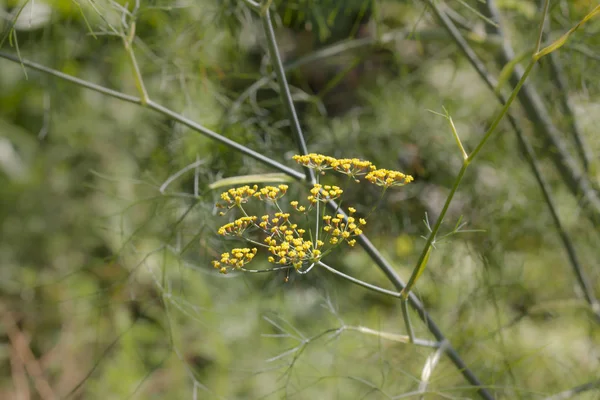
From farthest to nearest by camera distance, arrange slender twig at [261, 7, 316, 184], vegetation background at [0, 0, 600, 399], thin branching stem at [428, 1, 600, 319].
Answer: vegetation background at [0, 0, 600, 399] → thin branching stem at [428, 1, 600, 319] → slender twig at [261, 7, 316, 184]

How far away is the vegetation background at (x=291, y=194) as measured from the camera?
0.97 metres

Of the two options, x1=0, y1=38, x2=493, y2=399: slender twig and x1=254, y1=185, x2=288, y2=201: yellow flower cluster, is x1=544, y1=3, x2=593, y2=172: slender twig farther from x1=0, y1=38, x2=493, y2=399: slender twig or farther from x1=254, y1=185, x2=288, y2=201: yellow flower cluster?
x1=254, y1=185, x2=288, y2=201: yellow flower cluster

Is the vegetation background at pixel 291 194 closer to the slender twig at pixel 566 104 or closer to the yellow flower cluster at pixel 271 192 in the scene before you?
the slender twig at pixel 566 104

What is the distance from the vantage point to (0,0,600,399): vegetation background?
3.17ft

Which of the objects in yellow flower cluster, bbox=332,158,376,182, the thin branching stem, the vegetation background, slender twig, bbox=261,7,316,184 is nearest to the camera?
yellow flower cluster, bbox=332,158,376,182

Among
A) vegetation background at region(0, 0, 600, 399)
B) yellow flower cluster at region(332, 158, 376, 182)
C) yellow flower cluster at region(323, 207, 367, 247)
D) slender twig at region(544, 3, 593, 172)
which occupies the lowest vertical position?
vegetation background at region(0, 0, 600, 399)

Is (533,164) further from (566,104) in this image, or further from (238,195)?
Answer: (238,195)

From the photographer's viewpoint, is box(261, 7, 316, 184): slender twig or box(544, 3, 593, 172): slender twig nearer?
box(261, 7, 316, 184): slender twig

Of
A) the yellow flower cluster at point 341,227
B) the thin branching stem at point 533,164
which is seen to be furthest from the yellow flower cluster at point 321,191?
the thin branching stem at point 533,164

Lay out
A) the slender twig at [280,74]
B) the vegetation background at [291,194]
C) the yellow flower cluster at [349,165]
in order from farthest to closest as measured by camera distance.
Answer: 1. the vegetation background at [291,194]
2. the slender twig at [280,74]
3. the yellow flower cluster at [349,165]

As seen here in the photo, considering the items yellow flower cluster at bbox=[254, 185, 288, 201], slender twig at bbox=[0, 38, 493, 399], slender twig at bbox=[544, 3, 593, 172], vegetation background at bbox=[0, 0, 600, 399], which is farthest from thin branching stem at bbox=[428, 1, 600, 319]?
yellow flower cluster at bbox=[254, 185, 288, 201]

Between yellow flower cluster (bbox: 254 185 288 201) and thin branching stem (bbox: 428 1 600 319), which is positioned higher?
yellow flower cluster (bbox: 254 185 288 201)

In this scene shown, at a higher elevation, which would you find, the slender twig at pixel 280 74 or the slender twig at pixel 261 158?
the slender twig at pixel 280 74

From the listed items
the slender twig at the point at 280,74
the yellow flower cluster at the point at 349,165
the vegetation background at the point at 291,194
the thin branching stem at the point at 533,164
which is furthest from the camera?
the vegetation background at the point at 291,194
